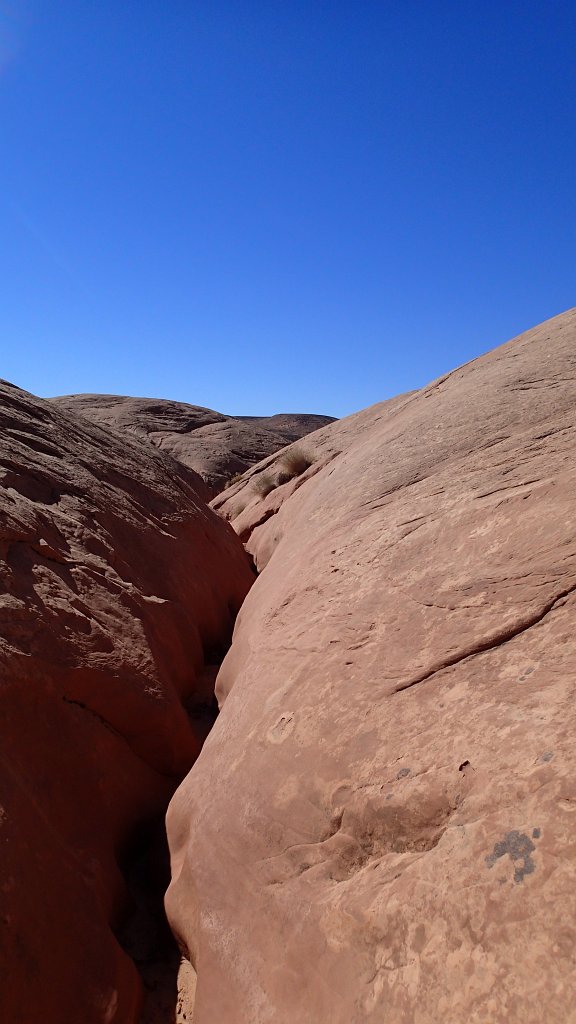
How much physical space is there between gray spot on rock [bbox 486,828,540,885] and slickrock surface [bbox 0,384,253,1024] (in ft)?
6.14

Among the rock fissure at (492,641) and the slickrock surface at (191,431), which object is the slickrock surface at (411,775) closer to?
the rock fissure at (492,641)

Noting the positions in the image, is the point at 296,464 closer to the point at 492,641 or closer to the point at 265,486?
the point at 265,486

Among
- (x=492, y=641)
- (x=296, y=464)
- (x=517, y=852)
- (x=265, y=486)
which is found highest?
(x=296, y=464)

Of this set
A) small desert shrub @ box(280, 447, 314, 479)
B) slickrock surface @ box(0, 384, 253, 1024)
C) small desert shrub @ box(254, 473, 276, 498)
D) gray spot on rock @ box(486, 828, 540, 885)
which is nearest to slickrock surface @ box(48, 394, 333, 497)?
small desert shrub @ box(254, 473, 276, 498)

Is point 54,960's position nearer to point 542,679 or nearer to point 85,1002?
point 85,1002

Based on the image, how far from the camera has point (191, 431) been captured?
22.3m

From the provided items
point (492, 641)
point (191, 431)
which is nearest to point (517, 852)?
point (492, 641)

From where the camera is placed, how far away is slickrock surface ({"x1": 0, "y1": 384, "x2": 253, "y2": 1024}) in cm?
253

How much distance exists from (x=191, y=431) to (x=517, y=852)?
70.2 ft

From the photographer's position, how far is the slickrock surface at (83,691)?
2529 mm

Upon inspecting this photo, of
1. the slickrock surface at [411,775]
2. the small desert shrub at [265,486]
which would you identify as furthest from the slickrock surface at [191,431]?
the slickrock surface at [411,775]

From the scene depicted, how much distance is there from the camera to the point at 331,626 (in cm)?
323

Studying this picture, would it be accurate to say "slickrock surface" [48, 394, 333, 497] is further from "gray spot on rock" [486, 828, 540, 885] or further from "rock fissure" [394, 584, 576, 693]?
"gray spot on rock" [486, 828, 540, 885]

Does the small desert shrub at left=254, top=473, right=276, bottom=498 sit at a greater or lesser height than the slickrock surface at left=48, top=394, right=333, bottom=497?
lesser
